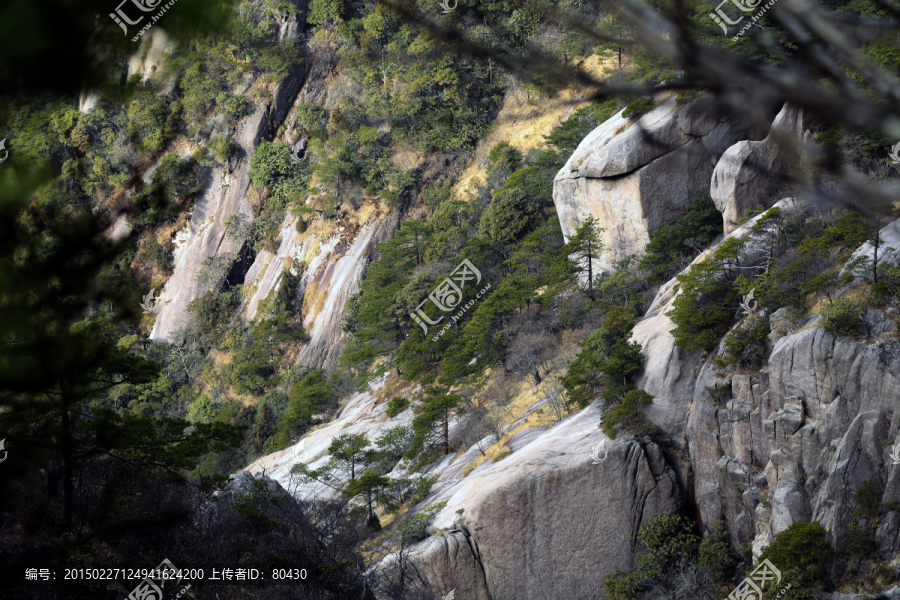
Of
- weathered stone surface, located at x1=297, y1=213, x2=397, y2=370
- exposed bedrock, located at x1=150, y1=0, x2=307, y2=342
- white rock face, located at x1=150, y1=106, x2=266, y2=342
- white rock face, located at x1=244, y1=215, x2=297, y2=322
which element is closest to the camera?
weathered stone surface, located at x1=297, y1=213, x2=397, y2=370

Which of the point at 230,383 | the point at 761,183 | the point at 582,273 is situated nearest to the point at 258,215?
the point at 230,383

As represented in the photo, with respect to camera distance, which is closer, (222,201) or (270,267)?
(270,267)

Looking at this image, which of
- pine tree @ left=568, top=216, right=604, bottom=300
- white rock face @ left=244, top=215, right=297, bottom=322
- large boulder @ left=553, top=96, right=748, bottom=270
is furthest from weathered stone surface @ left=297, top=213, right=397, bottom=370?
large boulder @ left=553, top=96, right=748, bottom=270

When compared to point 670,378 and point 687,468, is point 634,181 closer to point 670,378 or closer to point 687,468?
point 670,378

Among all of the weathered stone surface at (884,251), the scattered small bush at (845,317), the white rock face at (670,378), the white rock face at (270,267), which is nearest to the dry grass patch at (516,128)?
the white rock face at (270,267)

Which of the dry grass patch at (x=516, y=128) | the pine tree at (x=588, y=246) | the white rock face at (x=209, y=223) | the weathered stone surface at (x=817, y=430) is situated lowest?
the weathered stone surface at (x=817, y=430)

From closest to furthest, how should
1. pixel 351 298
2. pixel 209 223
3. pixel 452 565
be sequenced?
pixel 452 565 → pixel 351 298 → pixel 209 223

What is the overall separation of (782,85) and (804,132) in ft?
49.9

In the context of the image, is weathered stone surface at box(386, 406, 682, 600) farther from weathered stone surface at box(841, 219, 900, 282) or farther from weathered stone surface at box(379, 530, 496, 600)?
weathered stone surface at box(841, 219, 900, 282)

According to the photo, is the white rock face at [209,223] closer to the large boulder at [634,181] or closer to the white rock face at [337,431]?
the white rock face at [337,431]

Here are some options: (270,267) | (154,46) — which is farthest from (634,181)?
(270,267)

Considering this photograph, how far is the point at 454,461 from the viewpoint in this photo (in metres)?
15.9

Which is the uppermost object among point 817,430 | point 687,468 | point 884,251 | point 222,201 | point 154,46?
point 222,201

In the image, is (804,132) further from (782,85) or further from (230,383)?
(230,383)
